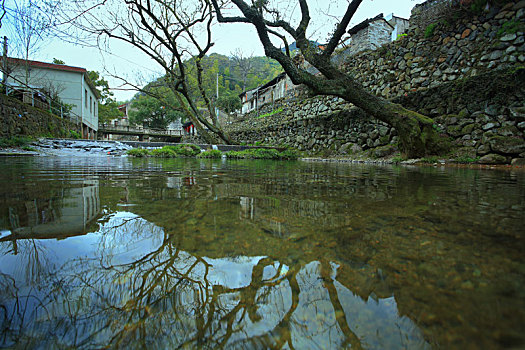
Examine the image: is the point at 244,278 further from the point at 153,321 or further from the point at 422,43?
the point at 422,43

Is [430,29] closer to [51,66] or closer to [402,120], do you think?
[402,120]

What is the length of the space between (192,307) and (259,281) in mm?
151

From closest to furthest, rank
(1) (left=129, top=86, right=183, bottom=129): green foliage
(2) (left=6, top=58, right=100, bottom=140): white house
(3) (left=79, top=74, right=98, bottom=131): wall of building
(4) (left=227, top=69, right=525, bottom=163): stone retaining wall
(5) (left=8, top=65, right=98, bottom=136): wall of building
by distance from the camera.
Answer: (4) (left=227, top=69, right=525, bottom=163): stone retaining wall, (2) (left=6, top=58, right=100, bottom=140): white house, (5) (left=8, top=65, right=98, bottom=136): wall of building, (3) (left=79, top=74, right=98, bottom=131): wall of building, (1) (left=129, top=86, right=183, bottom=129): green foliage

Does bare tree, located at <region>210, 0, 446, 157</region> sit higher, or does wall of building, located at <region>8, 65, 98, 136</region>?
wall of building, located at <region>8, 65, 98, 136</region>

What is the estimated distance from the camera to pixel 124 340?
1.18ft

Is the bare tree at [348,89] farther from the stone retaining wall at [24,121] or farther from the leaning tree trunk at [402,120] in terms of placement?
the stone retaining wall at [24,121]

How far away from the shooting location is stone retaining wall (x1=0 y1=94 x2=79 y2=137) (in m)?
8.38

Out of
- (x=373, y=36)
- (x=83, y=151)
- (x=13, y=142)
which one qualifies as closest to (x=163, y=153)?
(x=83, y=151)

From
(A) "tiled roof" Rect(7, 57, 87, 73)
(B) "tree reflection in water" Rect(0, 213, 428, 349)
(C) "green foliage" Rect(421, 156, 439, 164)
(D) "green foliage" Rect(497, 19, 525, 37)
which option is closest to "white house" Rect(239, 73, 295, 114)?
(D) "green foliage" Rect(497, 19, 525, 37)

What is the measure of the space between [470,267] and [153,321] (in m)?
0.68

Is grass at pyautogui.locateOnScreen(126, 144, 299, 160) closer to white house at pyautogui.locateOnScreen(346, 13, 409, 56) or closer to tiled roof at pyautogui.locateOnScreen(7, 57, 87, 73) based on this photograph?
white house at pyautogui.locateOnScreen(346, 13, 409, 56)

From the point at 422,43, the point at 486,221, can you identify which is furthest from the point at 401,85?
the point at 486,221

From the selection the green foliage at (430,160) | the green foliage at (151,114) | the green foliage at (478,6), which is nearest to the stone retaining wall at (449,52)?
the green foliage at (478,6)

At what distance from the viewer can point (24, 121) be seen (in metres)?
9.58
